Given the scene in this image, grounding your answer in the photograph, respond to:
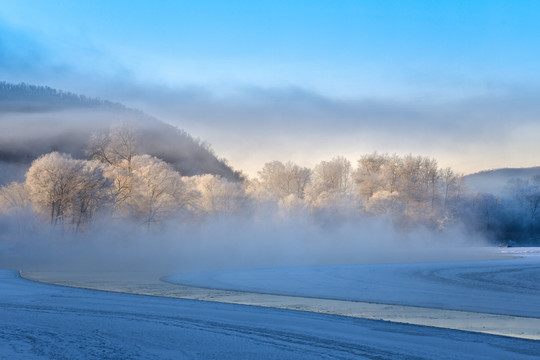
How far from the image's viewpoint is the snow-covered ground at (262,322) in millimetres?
11398

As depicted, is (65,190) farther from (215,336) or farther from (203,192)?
(215,336)

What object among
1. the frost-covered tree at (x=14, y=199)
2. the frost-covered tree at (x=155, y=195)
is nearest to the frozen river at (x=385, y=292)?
the frost-covered tree at (x=14, y=199)

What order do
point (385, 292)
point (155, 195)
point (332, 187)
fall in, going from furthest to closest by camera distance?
point (332, 187) → point (155, 195) → point (385, 292)

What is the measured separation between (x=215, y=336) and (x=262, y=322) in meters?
2.24

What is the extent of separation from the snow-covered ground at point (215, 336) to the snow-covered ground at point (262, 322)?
23 mm

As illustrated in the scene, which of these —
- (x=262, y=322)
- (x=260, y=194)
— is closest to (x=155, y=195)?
(x=260, y=194)

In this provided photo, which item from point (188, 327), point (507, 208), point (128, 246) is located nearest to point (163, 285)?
point (188, 327)

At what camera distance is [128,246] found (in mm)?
67812

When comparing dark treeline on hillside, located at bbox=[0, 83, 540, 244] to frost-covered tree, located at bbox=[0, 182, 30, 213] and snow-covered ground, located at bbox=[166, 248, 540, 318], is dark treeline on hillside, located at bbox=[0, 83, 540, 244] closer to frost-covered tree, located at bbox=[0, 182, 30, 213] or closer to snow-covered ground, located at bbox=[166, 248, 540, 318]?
frost-covered tree, located at bbox=[0, 182, 30, 213]

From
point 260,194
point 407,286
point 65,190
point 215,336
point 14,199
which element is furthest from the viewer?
point 260,194

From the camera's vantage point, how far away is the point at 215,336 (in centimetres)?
1281

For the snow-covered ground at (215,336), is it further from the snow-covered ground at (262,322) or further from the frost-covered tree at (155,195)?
the frost-covered tree at (155,195)

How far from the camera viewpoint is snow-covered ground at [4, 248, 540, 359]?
11398mm

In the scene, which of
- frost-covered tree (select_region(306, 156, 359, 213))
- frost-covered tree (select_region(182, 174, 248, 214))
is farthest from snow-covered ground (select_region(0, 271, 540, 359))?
frost-covered tree (select_region(306, 156, 359, 213))
